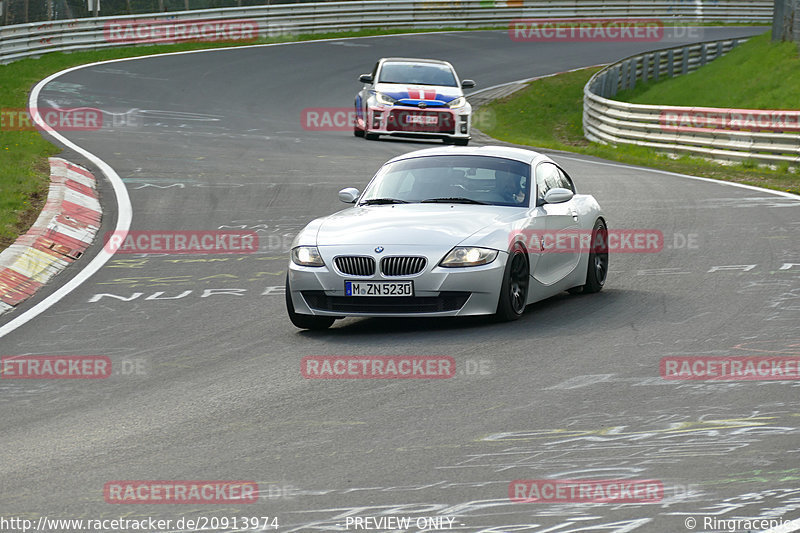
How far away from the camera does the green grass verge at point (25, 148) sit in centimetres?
1530

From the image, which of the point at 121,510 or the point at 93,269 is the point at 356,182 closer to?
the point at 93,269

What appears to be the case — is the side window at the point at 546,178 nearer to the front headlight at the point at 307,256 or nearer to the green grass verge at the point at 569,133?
the front headlight at the point at 307,256

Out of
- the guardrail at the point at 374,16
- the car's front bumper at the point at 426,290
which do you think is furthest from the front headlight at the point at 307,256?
the guardrail at the point at 374,16

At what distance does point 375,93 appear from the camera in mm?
26797

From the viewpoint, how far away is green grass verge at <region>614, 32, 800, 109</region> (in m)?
31.2

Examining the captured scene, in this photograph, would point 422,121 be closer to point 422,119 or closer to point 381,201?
point 422,119

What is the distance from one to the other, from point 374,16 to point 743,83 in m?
21.1

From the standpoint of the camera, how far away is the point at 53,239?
14.1 meters

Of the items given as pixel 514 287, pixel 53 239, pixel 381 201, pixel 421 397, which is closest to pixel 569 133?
pixel 53 239

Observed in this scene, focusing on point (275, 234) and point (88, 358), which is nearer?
point (88, 358)

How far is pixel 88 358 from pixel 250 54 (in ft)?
115

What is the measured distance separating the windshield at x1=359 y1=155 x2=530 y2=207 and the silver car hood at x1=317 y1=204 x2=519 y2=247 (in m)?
0.23

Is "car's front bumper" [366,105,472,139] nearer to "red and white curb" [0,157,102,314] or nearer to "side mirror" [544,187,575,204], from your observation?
"red and white curb" [0,157,102,314]

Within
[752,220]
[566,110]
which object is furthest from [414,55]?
[752,220]
